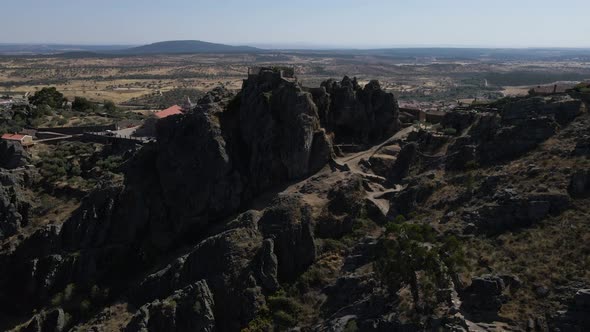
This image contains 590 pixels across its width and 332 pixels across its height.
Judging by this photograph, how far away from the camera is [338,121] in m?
60.2

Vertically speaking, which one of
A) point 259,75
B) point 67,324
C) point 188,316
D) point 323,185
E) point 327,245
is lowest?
point 67,324

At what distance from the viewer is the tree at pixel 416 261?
108 feet

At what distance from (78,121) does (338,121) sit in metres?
48.8

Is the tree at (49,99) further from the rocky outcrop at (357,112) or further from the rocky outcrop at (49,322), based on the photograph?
the rocky outcrop at (49,322)

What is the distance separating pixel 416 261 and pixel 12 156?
54.7 meters

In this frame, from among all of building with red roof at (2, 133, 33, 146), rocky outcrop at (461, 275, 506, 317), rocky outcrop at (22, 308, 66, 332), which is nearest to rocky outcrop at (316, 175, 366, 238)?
rocky outcrop at (461, 275, 506, 317)

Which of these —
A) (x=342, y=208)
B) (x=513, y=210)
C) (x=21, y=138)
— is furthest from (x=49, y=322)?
(x=513, y=210)

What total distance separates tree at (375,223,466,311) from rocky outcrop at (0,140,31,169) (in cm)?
5047

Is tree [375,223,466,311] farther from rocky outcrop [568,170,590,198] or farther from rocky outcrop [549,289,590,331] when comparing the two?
rocky outcrop [568,170,590,198]

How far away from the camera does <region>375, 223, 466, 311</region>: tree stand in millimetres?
32781

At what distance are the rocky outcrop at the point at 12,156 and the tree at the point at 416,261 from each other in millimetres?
50473

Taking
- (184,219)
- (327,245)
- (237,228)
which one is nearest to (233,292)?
(237,228)

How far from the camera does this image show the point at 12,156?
2648 inches

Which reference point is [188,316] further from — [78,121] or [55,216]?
[78,121]
